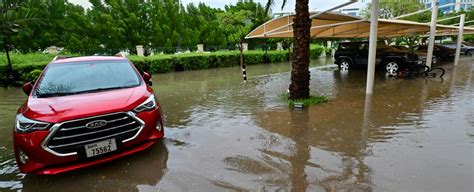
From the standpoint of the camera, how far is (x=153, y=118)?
393 cm

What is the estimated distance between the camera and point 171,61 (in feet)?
57.2

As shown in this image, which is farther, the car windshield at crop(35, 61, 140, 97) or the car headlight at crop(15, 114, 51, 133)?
the car windshield at crop(35, 61, 140, 97)

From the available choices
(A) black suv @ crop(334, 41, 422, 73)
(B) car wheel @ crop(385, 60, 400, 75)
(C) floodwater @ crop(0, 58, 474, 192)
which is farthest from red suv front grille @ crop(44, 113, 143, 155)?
(B) car wheel @ crop(385, 60, 400, 75)

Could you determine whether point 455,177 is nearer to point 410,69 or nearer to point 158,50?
point 410,69

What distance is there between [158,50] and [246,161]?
1970 centimetres

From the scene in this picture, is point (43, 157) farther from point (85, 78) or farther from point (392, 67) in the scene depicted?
point (392, 67)

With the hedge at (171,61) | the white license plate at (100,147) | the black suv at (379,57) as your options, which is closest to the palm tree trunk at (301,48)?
the white license plate at (100,147)

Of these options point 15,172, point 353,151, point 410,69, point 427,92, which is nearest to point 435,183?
point 353,151

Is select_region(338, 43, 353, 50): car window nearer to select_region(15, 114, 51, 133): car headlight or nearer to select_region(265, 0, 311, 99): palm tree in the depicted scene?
select_region(265, 0, 311, 99): palm tree

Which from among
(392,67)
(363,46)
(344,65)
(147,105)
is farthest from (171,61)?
(147,105)

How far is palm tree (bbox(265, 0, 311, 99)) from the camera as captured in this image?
6883mm

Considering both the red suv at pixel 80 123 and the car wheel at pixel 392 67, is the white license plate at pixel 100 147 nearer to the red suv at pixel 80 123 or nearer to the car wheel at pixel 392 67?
the red suv at pixel 80 123

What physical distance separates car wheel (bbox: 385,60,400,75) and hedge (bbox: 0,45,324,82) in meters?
10.7

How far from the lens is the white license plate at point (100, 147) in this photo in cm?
336
